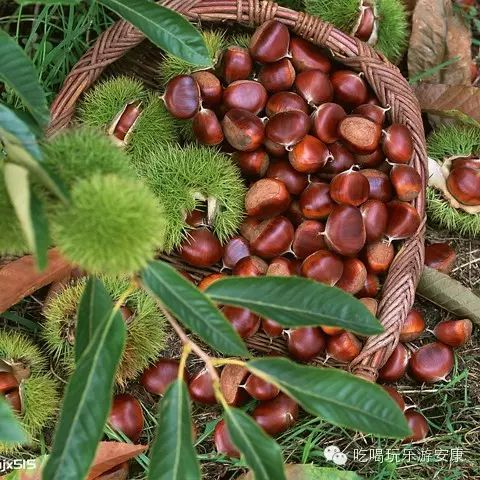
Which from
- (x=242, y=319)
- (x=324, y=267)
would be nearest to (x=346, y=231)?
(x=324, y=267)

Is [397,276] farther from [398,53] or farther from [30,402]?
[30,402]

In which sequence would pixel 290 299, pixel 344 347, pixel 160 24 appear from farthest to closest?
pixel 344 347
pixel 160 24
pixel 290 299

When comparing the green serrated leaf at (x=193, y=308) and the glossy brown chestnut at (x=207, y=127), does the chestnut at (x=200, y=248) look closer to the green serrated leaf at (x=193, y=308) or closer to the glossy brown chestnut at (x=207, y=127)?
the glossy brown chestnut at (x=207, y=127)

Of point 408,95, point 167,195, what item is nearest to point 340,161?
point 408,95

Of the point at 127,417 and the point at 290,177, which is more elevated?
the point at 290,177

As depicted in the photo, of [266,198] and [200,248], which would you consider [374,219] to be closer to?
[266,198]

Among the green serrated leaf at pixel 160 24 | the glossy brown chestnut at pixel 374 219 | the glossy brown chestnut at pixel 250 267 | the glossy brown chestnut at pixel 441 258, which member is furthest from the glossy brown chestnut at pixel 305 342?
the green serrated leaf at pixel 160 24
